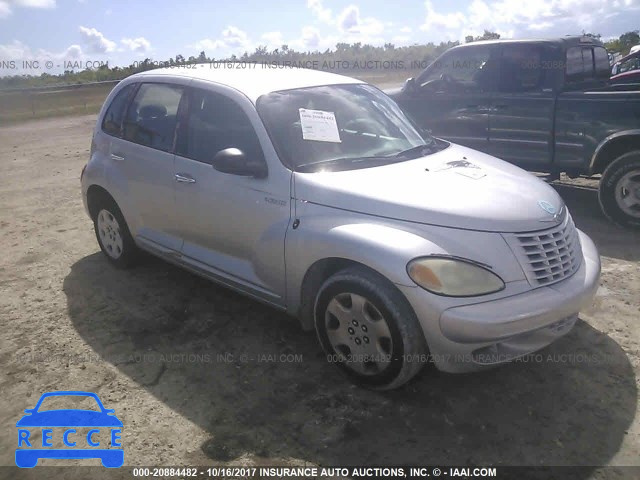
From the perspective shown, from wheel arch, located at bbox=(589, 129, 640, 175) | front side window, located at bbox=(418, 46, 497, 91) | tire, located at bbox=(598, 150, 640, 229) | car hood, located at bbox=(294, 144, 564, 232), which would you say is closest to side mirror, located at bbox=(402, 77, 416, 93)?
front side window, located at bbox=(418, 46, 497, 91)

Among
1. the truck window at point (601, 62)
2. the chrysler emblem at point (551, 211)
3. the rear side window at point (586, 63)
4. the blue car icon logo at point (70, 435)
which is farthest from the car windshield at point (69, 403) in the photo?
the truck window at point (601, 62)

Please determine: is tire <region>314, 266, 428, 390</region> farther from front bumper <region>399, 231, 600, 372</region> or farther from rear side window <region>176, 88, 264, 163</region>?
rear side window <region>176, 88, 264, 163</region>

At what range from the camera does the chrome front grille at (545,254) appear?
3.02 m

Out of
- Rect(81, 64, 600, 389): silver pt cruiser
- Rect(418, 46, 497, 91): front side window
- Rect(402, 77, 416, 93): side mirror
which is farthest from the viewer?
Rect(402, 77, 416, 93): side mirror

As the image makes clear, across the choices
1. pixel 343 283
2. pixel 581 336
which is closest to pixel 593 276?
pixel 581 336

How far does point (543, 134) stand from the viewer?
643cm

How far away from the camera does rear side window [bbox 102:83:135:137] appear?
4.93 m

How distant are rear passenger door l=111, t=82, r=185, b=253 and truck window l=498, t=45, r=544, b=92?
4.21 meters

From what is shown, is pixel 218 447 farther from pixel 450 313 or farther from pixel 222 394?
pixel 450 313

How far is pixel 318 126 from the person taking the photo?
3768 millimetres

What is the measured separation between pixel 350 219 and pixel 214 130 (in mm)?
1390

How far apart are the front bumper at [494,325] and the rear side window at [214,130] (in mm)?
1554

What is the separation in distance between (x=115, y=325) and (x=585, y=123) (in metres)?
5.12

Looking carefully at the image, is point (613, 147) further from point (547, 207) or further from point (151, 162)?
point (151, 162)
